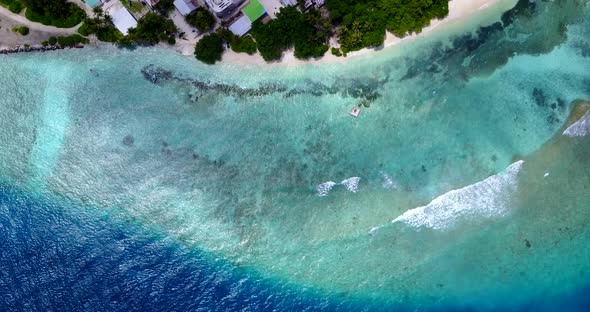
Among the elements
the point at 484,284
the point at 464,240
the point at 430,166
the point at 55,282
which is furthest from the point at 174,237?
the point at 484,284

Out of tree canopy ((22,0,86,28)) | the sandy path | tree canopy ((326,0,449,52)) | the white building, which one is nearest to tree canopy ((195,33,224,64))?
the white building

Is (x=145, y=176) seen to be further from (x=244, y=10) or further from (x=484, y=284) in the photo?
(x=484, y=284)

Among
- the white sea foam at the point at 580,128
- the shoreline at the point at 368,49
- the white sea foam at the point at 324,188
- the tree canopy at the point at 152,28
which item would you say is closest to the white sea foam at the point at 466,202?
the white sea foam at the point at 580,128

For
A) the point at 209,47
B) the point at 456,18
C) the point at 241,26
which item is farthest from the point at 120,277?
the point at 456,18

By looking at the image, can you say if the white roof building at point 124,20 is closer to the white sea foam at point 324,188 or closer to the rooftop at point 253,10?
the rooftop at point 253,10

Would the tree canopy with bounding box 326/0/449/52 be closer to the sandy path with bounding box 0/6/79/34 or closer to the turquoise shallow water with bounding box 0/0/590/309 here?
the turquoise shallow water with bounding box 0/0/590/309

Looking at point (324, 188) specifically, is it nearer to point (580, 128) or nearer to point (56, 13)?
point (580, 128)

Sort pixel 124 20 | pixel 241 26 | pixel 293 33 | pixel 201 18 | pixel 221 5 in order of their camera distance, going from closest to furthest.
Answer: pixel 221 5 < pixel 293 33 < pixel 201 18 < pixel 241 26 < pixel 124 20
